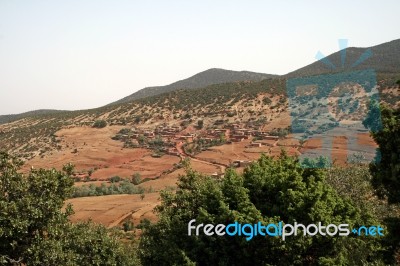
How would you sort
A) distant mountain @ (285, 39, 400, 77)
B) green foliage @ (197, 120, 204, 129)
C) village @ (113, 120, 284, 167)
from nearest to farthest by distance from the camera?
village @ (113, 120, 284, 167), distant mountain @ (285, 39, 400, 77), green foliage @ (197, 120, 204, 129)

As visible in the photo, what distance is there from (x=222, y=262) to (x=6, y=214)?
8.08 meters

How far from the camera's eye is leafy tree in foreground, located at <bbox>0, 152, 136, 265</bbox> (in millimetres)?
13117

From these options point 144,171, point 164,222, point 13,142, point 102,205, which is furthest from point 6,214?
point 13,142

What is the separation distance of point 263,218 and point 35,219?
8773 mm

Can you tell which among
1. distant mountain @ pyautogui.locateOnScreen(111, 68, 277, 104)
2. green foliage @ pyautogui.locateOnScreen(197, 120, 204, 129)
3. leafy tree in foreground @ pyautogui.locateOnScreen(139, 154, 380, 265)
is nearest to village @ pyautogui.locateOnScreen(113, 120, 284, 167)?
green foliage @ pyautogui.locateOnScreen(197, 120, 204, 129)

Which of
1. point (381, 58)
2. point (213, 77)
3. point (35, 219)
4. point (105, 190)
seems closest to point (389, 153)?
point (35, 219)

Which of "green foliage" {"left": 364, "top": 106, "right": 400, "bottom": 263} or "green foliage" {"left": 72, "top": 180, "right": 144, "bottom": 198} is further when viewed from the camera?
"green foliage" {"left": 72, "top": 180, "right": 144, "bottom": 198}

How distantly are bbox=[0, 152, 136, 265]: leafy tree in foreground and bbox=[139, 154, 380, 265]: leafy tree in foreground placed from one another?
12.9 ft

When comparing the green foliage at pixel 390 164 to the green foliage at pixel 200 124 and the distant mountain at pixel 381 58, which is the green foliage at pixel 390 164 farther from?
the distant mountain at pixel 381 58

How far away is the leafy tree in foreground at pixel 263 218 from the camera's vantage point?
13484mm

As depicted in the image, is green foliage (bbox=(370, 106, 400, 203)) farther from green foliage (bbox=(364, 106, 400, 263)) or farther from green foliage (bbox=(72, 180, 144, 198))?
green foliage (bbox=(72, 180, 144, 198))

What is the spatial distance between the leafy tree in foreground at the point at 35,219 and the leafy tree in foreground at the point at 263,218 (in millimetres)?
3919

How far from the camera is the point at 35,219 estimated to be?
1370 cm

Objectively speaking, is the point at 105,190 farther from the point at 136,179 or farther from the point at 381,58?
the point at 381,58
